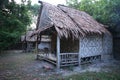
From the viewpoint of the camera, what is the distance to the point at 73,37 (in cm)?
1087

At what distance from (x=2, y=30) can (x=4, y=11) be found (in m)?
1.39

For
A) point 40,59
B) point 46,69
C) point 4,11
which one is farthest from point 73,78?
point 40,59

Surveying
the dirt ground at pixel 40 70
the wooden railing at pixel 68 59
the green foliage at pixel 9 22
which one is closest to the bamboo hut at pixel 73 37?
the wooden railing at pixel 68 59

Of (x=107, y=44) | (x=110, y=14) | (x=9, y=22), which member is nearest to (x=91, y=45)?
(x=107, y=44)

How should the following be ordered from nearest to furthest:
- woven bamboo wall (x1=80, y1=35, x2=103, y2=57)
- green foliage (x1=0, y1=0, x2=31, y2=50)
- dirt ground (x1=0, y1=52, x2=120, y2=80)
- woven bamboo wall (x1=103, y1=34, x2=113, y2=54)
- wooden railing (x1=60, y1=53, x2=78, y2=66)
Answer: dirt ground (x1=0, y1=52, x2=120, y2=80) → green foliage (x1=0, y1=0, x2=31, y2=50) → wooden railing (x1=60, y1=53, x2=78, y2=66) → woven bamboo wall (x1=80, y1=35, x2=103, y2=57) → woven bamboo wall (x1=103, y1=34, x2=113, y2=54)

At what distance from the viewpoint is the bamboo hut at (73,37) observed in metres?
10.7

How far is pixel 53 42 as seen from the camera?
16.6 m

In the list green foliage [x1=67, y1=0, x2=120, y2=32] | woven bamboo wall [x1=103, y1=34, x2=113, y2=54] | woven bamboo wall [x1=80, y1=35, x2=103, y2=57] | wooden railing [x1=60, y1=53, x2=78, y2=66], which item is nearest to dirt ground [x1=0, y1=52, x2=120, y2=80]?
wooden railing [x1=60, y1=53, x2=78, y2=66]

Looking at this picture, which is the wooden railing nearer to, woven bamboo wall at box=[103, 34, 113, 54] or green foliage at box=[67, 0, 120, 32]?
woven bamboo wall at box=[103, 34, 113, 54]

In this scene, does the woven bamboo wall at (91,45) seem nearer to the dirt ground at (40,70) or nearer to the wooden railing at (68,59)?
the wooden railing at (68,59)

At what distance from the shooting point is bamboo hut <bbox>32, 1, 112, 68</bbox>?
10672mm

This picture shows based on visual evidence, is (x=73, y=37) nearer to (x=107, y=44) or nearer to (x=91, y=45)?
(x=91, y=45)

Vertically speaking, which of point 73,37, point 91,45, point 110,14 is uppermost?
point 110,14

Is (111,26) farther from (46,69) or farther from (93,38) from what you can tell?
(46,69)
